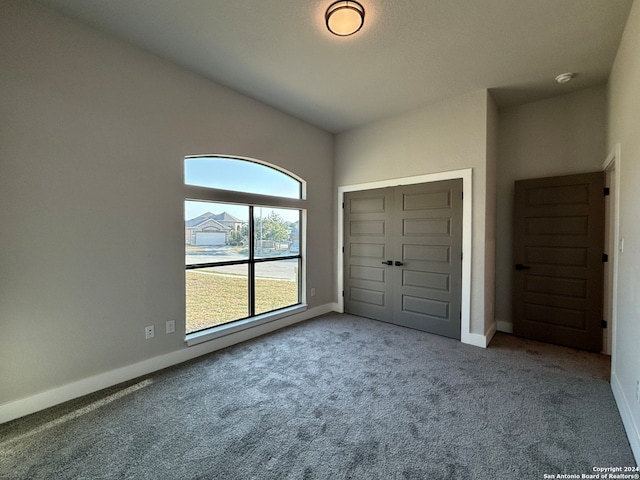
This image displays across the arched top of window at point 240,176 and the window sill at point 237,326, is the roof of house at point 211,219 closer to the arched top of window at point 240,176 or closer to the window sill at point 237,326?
the arched top of window at point 240,176

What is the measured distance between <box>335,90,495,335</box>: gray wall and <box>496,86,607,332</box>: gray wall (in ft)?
1.43

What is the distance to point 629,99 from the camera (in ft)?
6.82

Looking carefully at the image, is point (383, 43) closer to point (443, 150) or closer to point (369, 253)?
point (443, 150)

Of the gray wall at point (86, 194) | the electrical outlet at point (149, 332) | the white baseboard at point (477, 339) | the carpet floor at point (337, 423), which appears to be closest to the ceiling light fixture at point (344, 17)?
the gray wall at point (86, 194)

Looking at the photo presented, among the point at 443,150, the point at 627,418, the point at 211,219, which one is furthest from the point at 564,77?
the point at 211,219

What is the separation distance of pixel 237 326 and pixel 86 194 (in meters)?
1.99

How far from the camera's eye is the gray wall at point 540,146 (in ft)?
10.5

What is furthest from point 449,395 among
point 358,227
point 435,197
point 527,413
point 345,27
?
point 345,27

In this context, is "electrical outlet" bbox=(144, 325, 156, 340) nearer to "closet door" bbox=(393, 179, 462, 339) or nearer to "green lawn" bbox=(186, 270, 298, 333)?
"green lawn" bbox=(186, 270, 298, 333)

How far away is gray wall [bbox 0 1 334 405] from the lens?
77.5 inches

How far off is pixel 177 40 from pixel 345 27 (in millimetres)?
1469

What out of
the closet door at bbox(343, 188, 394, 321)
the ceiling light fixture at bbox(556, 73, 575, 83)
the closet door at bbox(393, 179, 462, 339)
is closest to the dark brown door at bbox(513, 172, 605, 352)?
the closet door at bbox(393, 179, 462, 339)

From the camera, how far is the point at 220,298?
10.8 ft

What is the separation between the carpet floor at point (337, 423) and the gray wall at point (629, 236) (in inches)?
8.0
